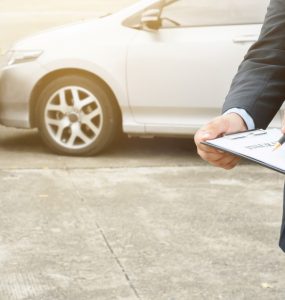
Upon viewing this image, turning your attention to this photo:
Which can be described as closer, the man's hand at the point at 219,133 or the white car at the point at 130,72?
the man's hand at the point at 219,133

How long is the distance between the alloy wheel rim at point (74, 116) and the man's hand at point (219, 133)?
5.59 metres

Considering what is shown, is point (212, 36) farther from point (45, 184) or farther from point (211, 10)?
point (45, 184)

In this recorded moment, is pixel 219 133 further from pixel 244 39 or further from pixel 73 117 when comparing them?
pixel 73 117

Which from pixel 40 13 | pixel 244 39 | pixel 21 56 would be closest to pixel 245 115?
pixel 244 39

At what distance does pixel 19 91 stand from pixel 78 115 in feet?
1.99

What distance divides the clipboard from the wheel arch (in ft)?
18.6

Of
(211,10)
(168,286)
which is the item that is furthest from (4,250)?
(211,10)

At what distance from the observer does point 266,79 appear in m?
2.09

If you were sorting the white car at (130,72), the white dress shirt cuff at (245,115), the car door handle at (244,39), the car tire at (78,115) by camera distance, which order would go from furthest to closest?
the car tire at (78,115) < the white car at (130,72) < the car door handle at (244,39) < the white dress shirt cuff at (245,115)

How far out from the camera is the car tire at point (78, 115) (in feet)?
24.8

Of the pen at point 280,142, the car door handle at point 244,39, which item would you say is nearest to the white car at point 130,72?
the car door handle at point 244,39

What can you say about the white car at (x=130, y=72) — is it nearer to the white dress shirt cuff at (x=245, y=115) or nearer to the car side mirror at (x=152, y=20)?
the car side mirror at (x=152, y=20)

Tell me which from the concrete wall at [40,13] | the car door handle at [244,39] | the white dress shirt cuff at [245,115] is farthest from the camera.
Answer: the concrete wall at [40,13]

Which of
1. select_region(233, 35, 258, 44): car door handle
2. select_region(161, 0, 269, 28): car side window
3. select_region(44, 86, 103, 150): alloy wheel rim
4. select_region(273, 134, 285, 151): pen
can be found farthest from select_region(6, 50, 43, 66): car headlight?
select_region(273, 134, 285, 151): pen
